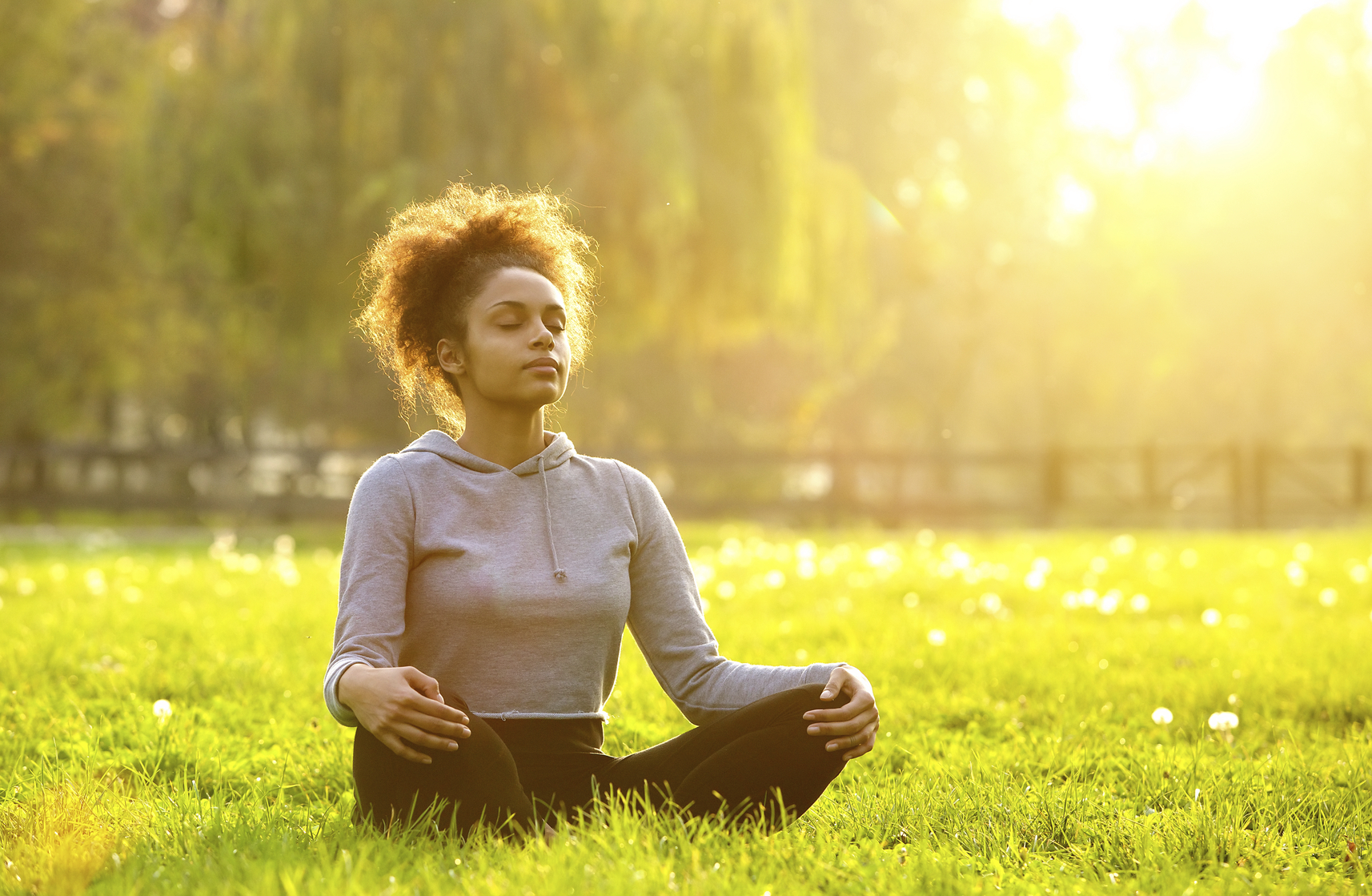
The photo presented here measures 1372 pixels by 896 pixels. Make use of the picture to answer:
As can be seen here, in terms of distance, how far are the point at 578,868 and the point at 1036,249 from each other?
107 ft

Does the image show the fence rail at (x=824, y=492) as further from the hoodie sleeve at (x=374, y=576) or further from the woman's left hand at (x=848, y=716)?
the woman's left hand at (x=848, y=716)

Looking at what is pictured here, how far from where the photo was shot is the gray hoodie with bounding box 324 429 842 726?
2.70 meters

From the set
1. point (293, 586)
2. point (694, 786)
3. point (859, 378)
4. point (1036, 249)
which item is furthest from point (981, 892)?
point (1036, 249)

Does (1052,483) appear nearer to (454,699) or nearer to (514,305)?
(514,305)

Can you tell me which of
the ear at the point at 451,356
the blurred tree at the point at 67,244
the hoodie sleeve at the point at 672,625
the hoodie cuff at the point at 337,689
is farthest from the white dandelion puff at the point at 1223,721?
the blurred tree at the point at 67,244

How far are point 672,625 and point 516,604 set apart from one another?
42cm

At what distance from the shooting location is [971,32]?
85.5 ft

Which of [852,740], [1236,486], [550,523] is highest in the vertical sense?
[550,523]

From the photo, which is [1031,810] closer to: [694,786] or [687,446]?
[694,786]

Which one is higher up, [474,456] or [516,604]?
[474,456]

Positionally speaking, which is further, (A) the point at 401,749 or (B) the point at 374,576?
(B) the point at 374,576

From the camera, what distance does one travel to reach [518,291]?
9.30 ft

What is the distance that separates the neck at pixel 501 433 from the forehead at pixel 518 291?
240mm

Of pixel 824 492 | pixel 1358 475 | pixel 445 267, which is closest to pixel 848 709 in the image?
pixel 445 267
